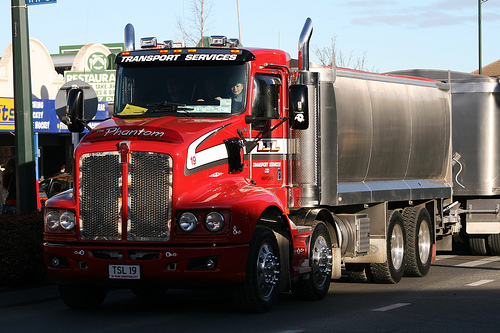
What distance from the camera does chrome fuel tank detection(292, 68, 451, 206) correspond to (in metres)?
12.3

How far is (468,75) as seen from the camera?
18.2 metres

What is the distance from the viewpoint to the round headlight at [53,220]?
10312 mm

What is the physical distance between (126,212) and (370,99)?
5.23m

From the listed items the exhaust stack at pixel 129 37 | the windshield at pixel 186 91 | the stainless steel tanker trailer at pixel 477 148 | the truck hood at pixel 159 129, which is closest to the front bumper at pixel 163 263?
the truck hood at pixel 159 129

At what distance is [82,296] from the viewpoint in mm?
10953

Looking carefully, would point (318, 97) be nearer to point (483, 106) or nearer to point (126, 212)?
point (126, 212)

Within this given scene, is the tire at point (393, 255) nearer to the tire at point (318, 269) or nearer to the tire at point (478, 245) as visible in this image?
the tire at point (318, 269)

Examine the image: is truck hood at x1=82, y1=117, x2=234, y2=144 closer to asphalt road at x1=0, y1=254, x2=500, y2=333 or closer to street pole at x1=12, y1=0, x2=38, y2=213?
asphalt road at x1=0, y1=254, x2=500, y2=333

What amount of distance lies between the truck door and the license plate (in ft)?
6.68

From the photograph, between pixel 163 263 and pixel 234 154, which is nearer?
pixel 163 263

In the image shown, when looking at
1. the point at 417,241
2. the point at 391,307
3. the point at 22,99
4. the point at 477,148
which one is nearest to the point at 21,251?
the point at 22,99

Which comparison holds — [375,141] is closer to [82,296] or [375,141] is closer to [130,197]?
[130,197]

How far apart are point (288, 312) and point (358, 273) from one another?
4020mm

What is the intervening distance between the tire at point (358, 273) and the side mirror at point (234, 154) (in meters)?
4.50
